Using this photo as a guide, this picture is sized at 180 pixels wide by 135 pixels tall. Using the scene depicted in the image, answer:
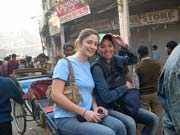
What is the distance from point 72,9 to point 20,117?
9.26 m

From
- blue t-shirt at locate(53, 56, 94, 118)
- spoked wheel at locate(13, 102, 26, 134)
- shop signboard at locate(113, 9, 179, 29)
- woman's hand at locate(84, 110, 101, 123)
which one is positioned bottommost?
spoked wheel at locate(13, 102, 26, 134)

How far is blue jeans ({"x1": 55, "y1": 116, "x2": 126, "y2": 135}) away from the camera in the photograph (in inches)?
130

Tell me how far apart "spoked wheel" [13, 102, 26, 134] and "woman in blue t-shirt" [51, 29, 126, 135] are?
3.68 meters

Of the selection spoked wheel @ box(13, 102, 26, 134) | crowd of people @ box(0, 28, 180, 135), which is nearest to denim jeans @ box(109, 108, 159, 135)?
crowd of people @ box(0, 28, 180, 135)

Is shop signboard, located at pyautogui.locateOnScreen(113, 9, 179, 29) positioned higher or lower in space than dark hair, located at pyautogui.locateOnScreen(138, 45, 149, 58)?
higher

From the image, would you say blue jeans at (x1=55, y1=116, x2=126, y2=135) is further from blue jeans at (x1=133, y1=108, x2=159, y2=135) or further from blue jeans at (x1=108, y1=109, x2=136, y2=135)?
blue jeans at (x1=133, y1=108, x2=159, y2=135)

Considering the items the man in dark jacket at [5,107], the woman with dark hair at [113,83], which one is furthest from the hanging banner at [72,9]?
the woman with dark hair at [113,83]

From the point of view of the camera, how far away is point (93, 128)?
330 centimetres

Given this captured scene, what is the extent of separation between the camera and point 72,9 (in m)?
15.9

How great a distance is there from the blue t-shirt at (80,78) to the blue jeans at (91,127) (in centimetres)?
8

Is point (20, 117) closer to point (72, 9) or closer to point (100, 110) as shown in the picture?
point (100, 110)

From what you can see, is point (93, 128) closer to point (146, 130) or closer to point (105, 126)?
point (105, 126)

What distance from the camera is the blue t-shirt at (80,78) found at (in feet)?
11.3

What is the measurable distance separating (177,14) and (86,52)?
445 inches
